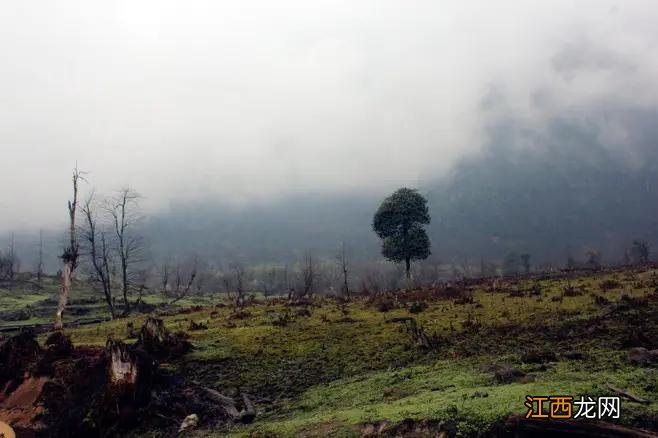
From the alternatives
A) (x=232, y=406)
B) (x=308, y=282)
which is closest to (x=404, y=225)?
(x=308, y=282)

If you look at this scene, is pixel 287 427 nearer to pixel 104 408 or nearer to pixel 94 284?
pixel 104 408

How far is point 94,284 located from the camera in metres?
78.1

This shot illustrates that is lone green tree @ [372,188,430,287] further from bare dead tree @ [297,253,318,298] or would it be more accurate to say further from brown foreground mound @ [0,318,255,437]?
brown foreground mound @ [0,318,255,437]

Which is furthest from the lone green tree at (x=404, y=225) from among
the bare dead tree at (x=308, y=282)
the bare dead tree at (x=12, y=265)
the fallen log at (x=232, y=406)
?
the bare dead tree at (x=12, y=265)

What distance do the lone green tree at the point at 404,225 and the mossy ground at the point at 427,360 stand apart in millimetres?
20639

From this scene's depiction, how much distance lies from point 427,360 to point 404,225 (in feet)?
114

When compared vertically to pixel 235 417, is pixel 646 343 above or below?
above

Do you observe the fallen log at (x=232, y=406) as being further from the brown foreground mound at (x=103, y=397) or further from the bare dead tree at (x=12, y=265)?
the bare dead tree at (x=12, y=265)

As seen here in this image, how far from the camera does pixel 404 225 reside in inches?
1971

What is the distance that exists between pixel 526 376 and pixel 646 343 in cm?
484

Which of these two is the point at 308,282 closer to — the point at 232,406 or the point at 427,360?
the point at 427,360

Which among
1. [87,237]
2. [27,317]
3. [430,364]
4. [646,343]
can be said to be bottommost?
[27,317]

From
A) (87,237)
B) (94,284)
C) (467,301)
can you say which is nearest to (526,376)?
(467,301)

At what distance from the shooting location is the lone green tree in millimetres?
49156
